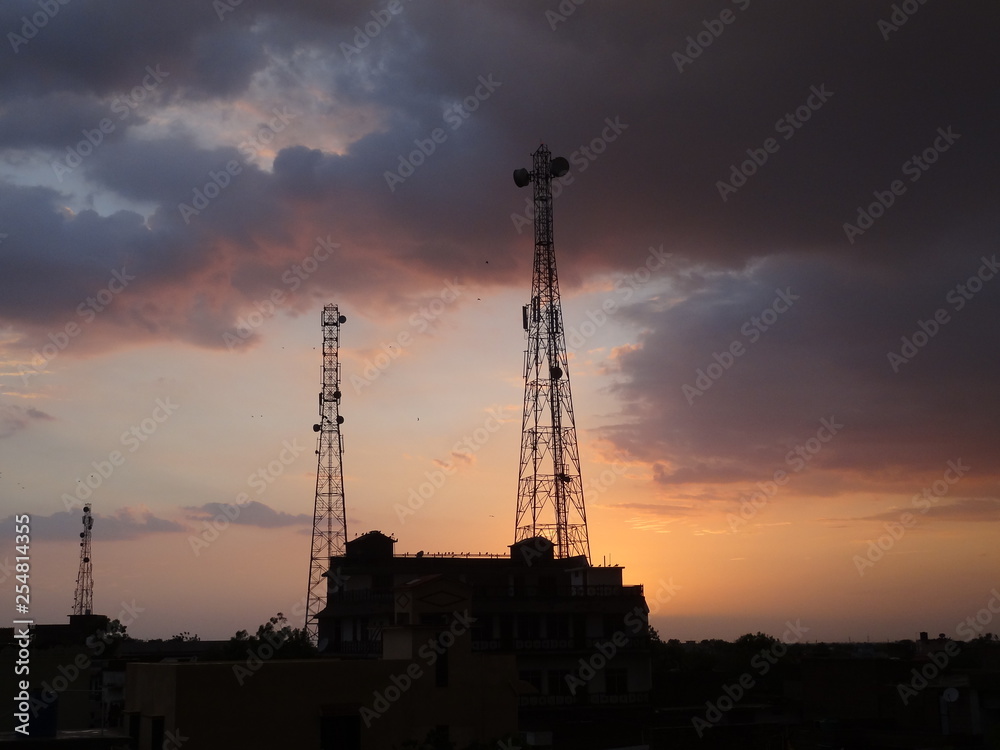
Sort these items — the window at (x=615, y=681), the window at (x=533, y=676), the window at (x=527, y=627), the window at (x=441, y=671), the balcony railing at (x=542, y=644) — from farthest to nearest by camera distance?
the window at (x=527, y=627)
the window at (x=615, y=681)
the balcony railing at (x=542, y=644)
the window at (x=533, y=676)
the window at (x=441, y=671)

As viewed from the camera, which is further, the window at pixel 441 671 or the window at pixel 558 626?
the window at pixel 558 626

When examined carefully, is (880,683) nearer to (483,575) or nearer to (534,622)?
(534,622)

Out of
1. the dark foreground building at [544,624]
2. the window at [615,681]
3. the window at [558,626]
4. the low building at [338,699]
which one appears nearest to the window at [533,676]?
the dark foreground building at [544,624]

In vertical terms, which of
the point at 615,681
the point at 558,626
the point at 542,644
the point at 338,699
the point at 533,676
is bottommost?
the point at 615,681

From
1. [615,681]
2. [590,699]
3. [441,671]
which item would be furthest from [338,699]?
[615,681]

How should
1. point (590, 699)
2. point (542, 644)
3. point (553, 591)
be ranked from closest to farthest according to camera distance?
point (590, 699) → point (542, 644) → point (553, 591)

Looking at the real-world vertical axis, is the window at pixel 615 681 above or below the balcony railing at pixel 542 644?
below

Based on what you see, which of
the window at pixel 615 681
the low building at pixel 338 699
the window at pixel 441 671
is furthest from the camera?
the window at pixel 615 681

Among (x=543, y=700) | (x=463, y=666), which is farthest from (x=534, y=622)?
(x=463, y=666)

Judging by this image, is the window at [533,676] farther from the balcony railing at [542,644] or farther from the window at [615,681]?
the window at [615,681]

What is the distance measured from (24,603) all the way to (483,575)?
34.5m

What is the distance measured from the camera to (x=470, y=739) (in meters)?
35.4

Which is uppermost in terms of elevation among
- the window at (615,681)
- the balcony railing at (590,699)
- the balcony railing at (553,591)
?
the balcony railing at (553,591)

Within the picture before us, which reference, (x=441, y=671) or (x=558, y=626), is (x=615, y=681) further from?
(x=441, y=671)
